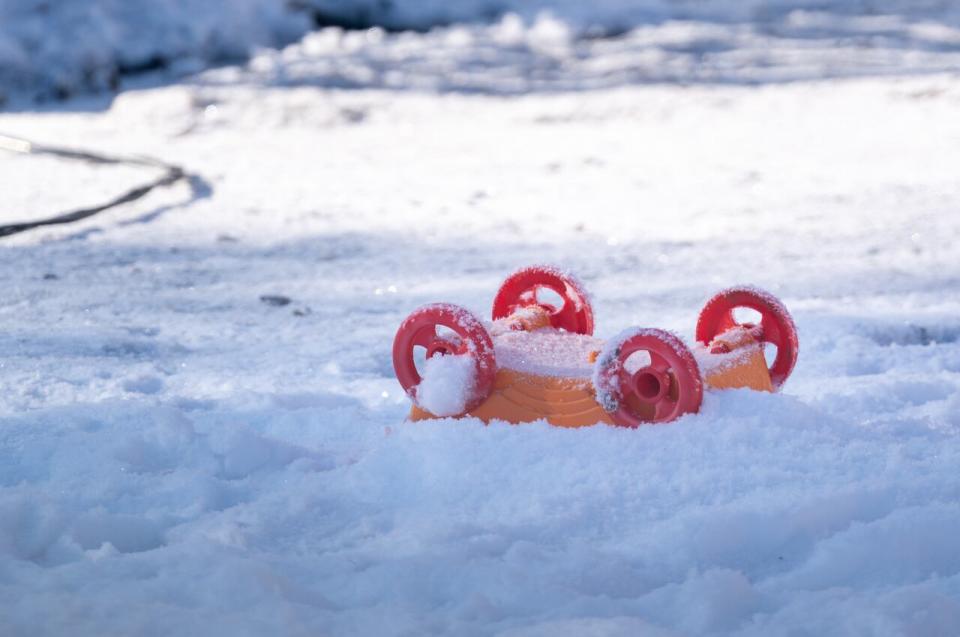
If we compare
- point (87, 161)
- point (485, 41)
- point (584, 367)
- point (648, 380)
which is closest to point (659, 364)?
point (648, 380)

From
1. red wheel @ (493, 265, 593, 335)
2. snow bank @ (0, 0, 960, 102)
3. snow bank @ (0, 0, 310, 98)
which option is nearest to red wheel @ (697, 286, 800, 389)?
red wheel @ (493, 265, 593, 335)

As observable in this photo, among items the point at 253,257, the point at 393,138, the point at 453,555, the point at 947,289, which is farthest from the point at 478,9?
the point at 453,555

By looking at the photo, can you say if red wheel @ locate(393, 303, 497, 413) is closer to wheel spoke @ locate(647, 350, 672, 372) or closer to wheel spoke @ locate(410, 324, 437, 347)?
wheel spoke @ locate(410, 324, 437, 347)

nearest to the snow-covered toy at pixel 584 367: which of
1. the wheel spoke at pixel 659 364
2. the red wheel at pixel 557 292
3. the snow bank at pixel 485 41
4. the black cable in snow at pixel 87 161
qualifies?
the wheel spoke at pixel 659 364

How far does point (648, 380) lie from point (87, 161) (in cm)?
417

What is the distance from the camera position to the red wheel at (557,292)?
92.4 inches

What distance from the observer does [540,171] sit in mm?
5199

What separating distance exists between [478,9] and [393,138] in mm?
2565

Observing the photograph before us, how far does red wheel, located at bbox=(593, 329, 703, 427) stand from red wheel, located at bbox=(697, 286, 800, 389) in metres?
0.32

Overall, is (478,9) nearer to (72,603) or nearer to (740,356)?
(740,356)

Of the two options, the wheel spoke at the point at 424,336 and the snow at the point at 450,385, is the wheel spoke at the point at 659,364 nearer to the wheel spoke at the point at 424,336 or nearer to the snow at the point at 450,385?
the snow at the point at 450,385

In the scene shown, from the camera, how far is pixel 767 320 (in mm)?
2143

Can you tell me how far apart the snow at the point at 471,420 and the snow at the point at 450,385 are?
42mm

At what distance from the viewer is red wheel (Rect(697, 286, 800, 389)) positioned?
6.97 ft
